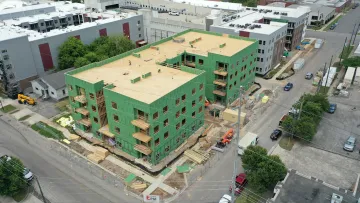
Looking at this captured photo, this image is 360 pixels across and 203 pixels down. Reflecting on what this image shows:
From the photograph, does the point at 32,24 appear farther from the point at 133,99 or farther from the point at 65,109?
the point at 133,99

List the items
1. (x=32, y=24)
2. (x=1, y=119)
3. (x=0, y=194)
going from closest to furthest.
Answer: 1. (x=0, y=194)
2. (x=1, y=119)
3. (x=32, y=24)

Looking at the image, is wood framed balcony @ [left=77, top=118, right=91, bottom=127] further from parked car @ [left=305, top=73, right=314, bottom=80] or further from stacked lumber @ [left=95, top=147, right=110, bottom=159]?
parked car @ [left=305, top=73, right=314, bottom=80]

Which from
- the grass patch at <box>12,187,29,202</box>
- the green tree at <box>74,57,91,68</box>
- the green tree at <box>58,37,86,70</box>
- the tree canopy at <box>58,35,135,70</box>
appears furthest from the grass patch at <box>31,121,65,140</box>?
the green tree at <box>58,37,86,70</box>

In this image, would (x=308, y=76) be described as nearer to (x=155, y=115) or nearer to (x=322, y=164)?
(x=322, y=164)

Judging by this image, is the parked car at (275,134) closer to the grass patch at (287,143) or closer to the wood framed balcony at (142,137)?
the grass patch at (287,143)

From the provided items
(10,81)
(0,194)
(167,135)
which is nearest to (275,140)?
(167,135)

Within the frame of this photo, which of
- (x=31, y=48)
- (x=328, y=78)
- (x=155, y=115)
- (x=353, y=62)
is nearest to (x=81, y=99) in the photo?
(x=155, y=115)
